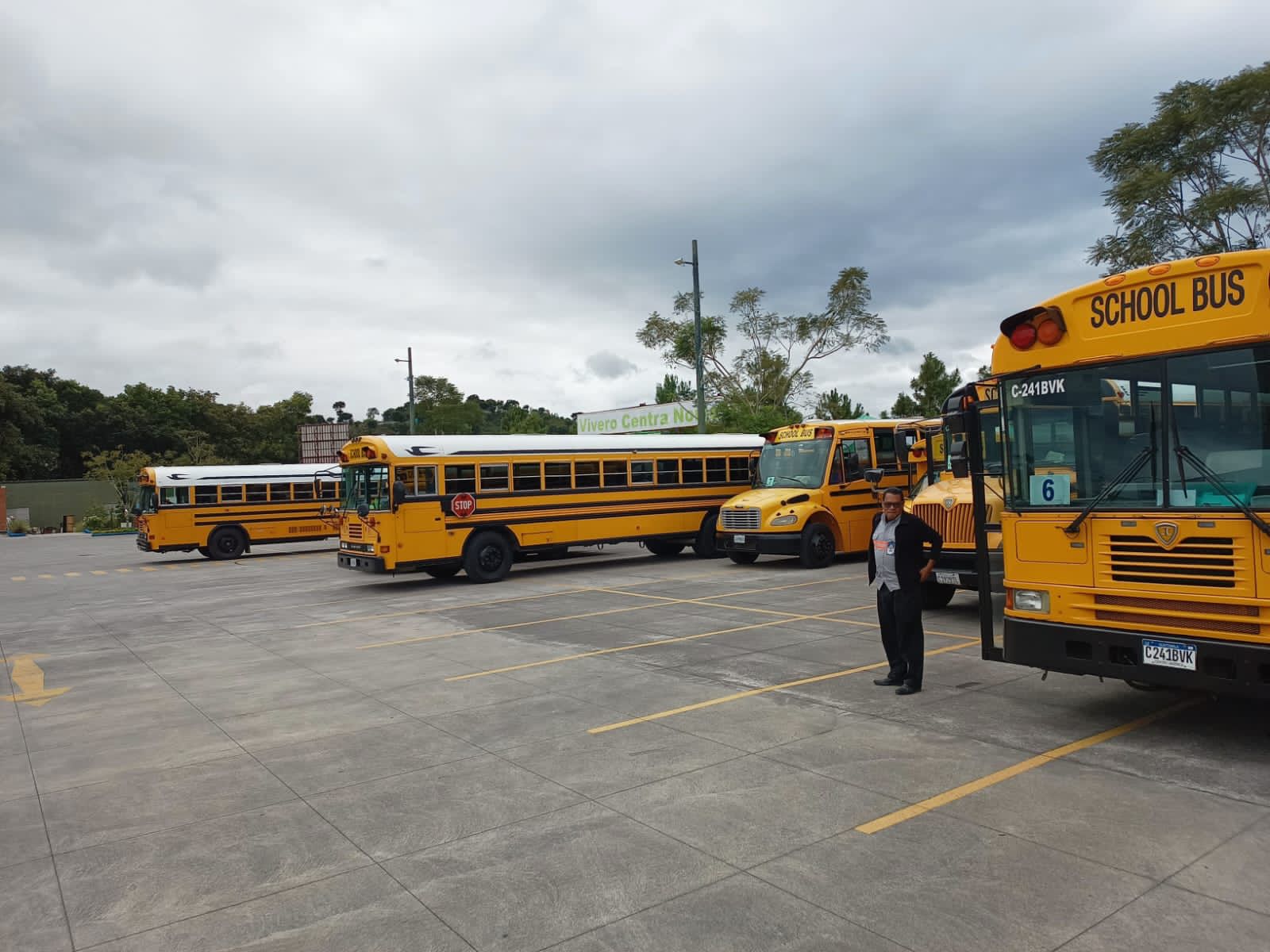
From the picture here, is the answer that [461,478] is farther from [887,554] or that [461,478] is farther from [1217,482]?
[1217,482]

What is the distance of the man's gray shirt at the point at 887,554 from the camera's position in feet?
23.0

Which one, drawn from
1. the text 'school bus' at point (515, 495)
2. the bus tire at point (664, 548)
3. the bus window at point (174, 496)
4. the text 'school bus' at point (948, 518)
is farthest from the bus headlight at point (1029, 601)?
the bus window at point (174, 496)

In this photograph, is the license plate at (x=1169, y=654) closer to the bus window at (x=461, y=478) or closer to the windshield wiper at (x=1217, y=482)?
the windshield wiper at (x=1217, y=482)

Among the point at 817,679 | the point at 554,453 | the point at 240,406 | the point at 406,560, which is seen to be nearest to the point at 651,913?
the point at 817,679

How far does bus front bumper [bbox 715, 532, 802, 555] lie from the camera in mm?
15977

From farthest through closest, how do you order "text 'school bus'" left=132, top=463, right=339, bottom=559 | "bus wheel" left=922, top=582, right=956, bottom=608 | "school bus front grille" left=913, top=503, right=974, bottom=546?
"text 'school bus'" left=132, top=463, right=339, bottom=559 < "bus wheel" left=922, top=582, right=956, bottom=608 < "school bus front grille" left=913, top=503, right=974, bottom=546

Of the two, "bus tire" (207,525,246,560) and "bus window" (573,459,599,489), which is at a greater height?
"bus window" (573,459,599,489)

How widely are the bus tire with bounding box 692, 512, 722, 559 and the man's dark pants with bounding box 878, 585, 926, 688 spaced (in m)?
12.5

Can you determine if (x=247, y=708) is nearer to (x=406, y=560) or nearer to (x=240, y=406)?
(x=406, y=560)

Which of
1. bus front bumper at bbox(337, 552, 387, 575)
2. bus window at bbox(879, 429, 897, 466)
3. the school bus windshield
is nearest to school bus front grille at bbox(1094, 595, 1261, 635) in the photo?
the school bus windshield

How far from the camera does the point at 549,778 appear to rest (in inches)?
210

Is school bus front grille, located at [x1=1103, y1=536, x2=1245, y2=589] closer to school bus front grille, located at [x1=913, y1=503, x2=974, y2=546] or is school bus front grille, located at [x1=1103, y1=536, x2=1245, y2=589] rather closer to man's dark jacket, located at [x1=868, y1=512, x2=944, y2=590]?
man's dark jacket, located at [x1=868, y1=512, x2=944, y2=590]

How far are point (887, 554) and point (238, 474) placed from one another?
22412mm

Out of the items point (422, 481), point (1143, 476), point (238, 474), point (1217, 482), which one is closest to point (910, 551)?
point (1143, 476)
